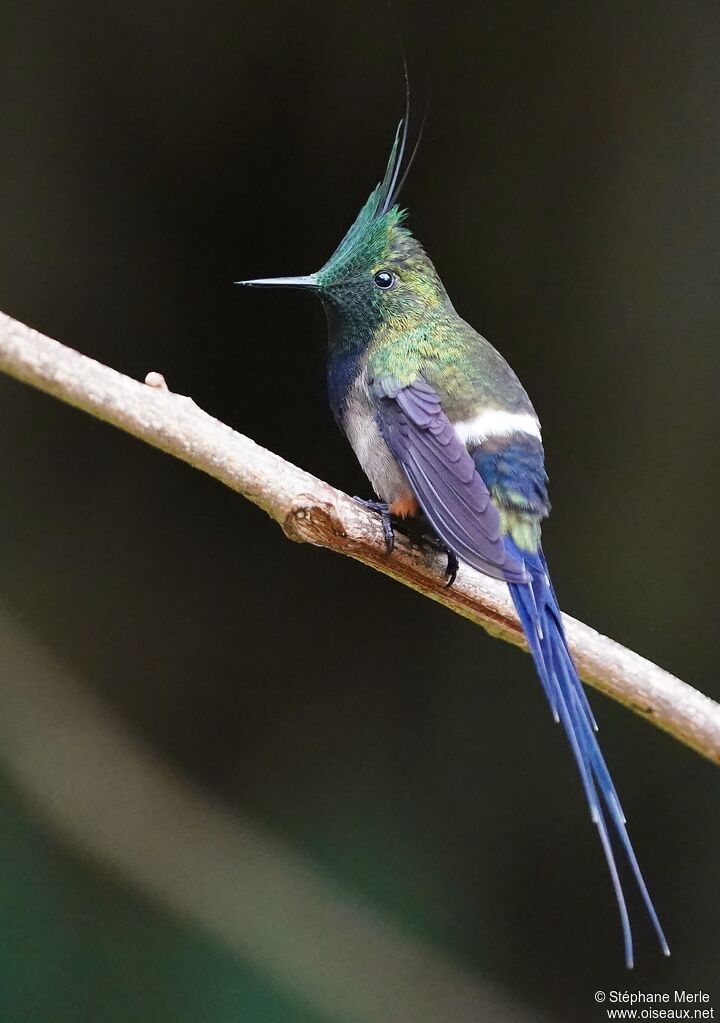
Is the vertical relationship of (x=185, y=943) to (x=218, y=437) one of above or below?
below

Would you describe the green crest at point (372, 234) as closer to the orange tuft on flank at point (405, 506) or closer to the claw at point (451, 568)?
the orange tuft on flank at point (405, 506)

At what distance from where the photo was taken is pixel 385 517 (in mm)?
1859

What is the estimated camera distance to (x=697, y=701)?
5.57ft

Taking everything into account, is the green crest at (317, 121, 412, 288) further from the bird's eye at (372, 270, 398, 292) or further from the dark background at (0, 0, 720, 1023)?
the dark background at (0, 0, 720, 1023)

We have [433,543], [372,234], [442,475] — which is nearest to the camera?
[442,475]

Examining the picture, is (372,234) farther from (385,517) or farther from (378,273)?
(385,517)

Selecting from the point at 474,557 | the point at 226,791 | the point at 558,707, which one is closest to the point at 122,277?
the point at 226,791

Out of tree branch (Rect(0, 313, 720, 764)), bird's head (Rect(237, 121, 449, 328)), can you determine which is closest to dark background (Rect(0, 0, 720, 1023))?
bird's head (Rect(237, 121, 449, 328))

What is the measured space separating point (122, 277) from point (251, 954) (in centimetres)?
174

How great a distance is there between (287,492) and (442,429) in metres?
0.34

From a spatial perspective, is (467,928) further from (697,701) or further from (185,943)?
(697,701)

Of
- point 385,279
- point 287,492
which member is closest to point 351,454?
point 385,279

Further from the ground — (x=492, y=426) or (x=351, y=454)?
(x=351, y=454)

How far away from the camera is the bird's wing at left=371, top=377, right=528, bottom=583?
170 cm
